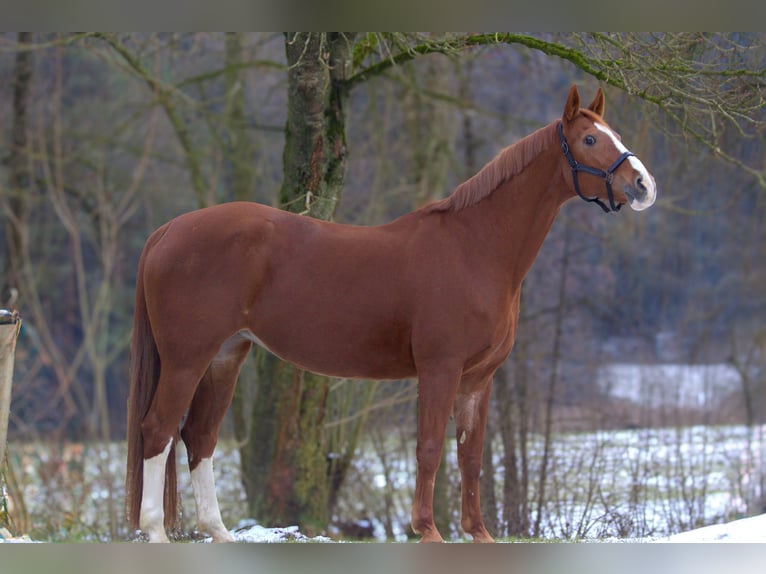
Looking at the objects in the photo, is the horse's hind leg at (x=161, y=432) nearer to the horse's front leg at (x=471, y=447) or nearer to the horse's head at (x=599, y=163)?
the horse's front leg at (x=471, y=447)

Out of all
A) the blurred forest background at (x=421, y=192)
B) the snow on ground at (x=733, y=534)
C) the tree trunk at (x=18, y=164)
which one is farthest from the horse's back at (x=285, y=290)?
the tree trunk at (x=18, y=164)

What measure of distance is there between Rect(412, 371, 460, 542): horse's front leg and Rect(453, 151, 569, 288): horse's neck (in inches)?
26.6

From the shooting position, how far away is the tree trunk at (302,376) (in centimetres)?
662

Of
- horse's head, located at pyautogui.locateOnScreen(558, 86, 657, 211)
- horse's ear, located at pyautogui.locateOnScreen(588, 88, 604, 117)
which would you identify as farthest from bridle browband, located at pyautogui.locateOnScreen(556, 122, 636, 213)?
horse's ear, located at pyautogui.locateOnScreen(588, 88, 604, 117)

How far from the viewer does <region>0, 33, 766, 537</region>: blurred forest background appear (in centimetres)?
672

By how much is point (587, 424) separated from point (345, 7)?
7.98m

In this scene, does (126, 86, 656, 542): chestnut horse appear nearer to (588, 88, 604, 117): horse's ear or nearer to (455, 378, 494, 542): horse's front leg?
(588, 88, 604, 117): horse's ear

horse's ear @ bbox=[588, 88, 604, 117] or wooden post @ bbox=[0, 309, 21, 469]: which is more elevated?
horse's ear @ bbox=[588, 88, 604, 117]

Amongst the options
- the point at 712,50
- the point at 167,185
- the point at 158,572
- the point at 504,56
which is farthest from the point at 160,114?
the point at 158,572

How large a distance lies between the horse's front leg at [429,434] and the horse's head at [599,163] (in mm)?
1140

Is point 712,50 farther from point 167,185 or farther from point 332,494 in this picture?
point 167,185

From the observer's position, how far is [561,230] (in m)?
12.6

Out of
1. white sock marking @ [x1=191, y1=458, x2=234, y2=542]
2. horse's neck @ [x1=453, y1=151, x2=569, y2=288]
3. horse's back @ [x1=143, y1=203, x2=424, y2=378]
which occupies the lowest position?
white sock marking @ [x1=191, y1=458, x2=234, y2=542]

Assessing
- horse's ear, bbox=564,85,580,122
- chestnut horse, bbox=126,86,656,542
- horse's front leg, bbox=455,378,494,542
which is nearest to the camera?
horse's ear, bbox=564,85,580,122
